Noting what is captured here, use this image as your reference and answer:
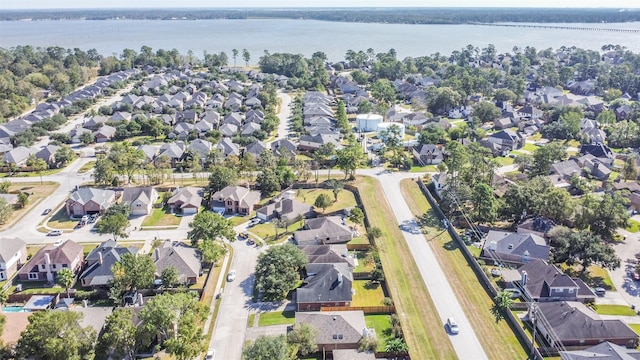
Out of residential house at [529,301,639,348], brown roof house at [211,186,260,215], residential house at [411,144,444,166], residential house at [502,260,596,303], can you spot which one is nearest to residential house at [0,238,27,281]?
brown roof house at [211,186,260,215]

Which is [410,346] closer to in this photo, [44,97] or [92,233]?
[92,233]

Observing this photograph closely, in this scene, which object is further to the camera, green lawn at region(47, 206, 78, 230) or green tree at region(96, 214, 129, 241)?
green lawn at region(47, 206, 78, 230)

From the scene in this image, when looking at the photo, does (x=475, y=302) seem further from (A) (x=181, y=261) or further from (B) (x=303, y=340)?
(A) (x=181, y=261)

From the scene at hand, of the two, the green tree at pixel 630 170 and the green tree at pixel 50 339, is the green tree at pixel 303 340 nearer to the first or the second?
the green tree at pixel 50 339

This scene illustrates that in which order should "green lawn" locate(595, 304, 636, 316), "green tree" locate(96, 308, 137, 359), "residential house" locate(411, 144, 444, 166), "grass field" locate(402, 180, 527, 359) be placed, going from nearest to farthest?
1. "green tree" locate(96, 308, 137, 359)
2. "grass field" locate(402, 180, 527, 359)
3. "green lawn" locate(595, 304, 636, 316)
4. "residential house" locate(411, 144, 444, 166)

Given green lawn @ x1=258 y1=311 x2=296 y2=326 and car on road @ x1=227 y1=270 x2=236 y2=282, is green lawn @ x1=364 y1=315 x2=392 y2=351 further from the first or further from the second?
car on road @ x1=227 y1=270 x2=236 y2=282

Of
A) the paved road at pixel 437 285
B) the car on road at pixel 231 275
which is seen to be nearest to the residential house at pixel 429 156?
the paved road at pixel 437 285
